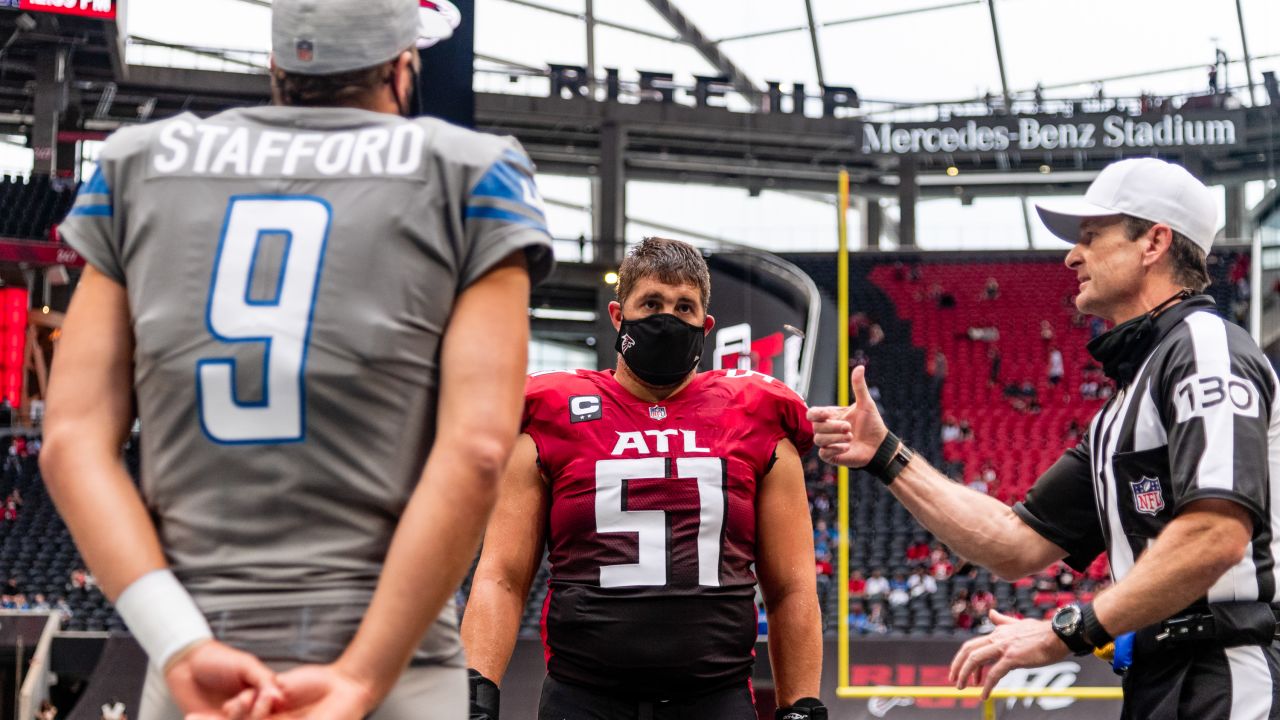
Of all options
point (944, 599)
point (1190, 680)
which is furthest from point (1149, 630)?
point (944, 599)

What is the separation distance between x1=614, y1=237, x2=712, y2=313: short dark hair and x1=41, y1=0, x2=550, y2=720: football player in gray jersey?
54.7 inches

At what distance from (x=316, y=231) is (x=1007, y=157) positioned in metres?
24.5

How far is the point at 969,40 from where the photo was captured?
2534cm

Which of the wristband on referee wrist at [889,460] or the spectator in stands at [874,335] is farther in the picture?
the spectator in stands at [874,335]

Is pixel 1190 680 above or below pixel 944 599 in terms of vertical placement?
above

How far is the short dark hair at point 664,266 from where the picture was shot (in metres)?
2.99

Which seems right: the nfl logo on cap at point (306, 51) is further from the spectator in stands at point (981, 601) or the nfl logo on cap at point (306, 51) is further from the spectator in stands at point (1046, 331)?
the spectator in stands at point (1046, 331)

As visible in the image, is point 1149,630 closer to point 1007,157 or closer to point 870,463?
point 870,463

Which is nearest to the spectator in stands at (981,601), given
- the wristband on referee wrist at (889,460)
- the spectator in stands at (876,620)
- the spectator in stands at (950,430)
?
the spectator in stands at (876,620)

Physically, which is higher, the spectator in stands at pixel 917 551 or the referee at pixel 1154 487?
the referee at pixel 1154 487

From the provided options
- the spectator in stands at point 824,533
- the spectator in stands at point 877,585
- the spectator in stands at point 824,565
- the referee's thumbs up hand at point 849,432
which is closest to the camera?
the referee's thumbs up hand at point 849,432

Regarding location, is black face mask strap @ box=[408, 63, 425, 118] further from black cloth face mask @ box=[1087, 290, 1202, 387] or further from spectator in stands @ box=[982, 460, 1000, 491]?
spectator in stands @ box=[982, 460, 1000, 491]

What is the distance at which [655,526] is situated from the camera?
288cm

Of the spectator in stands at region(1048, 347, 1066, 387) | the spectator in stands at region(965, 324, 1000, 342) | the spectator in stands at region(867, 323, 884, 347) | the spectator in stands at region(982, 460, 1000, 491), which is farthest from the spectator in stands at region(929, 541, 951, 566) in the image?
the spectator in stands at region(965, 324, 1000, 342)
